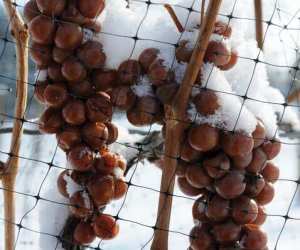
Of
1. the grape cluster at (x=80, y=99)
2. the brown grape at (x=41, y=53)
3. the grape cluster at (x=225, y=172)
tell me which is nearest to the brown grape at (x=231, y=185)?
the grape cluster at (x=225, y=172)

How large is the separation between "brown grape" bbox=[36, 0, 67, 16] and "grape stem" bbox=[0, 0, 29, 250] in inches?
3.0

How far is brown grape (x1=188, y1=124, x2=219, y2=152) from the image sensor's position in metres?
0.53

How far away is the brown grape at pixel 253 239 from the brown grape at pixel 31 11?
29cm

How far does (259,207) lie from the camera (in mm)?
580

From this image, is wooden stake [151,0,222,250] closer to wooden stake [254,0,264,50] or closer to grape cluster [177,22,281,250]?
grape cluster [177,22,281,250]

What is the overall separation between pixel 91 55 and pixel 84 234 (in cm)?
18

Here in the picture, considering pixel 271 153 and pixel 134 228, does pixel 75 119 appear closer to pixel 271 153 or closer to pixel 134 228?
pixel 271 153

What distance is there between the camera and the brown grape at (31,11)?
0.59 meters

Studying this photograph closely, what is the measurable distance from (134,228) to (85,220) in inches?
38.6

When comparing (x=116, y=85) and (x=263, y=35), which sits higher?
(x=263, y=35)

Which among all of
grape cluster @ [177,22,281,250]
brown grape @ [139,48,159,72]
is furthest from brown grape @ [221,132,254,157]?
brown grape @ [139,48,159,72]

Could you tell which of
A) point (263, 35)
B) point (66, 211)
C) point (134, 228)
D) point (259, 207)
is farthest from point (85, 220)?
point (134, 228)

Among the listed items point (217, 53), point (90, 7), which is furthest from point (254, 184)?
point (90, 7)

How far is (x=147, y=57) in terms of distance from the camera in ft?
1.88
